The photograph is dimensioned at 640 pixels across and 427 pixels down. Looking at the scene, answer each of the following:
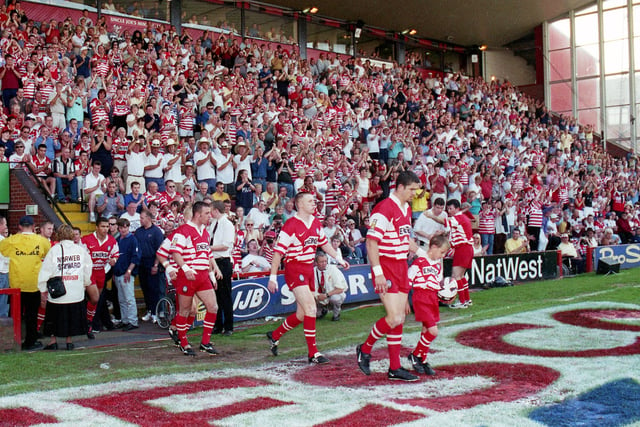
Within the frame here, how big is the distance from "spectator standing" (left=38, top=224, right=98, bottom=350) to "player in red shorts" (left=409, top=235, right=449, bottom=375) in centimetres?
488

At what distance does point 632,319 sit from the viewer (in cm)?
1172

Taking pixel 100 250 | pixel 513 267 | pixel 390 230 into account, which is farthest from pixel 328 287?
pixel 513 267

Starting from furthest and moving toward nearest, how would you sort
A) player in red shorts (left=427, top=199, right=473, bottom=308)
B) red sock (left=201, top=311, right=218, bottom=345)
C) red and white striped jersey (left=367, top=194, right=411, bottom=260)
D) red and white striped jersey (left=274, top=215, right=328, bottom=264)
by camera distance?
player in red shorts (left=427, top=199, right=473, bottom=308)
red sock (left=201, top=311, right=218, bottom=345)
red and white striped jersey (left=274, top=215, right=328, bottom=264)
red and white striped jersey (left=367, top=194, right=411, bottom=260)

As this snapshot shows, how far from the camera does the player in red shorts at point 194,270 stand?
977 centimetres

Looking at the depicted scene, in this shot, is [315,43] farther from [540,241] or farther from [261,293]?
[261,293]

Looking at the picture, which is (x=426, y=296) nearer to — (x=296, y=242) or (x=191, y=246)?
(x=296, y=242)

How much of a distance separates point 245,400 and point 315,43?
87.7 feet

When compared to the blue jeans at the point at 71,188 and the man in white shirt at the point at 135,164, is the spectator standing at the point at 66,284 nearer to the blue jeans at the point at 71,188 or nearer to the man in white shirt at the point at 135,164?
the blue jeans at the point at 71,188

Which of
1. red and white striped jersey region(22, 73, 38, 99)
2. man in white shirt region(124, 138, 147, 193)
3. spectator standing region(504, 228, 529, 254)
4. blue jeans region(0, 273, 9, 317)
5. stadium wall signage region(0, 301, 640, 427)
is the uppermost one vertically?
red and white striped jersey region(22, 73, 38, 99)

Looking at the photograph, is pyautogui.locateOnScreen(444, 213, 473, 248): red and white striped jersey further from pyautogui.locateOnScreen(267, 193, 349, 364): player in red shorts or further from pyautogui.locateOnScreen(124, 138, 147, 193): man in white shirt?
pyautogui.locateOnScreen(124, 138, 147, 193): man in white shirt

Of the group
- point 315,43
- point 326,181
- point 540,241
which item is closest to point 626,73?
point 315,43

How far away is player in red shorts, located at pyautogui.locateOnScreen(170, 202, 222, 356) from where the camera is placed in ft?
32.0

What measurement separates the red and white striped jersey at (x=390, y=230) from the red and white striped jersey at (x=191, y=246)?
2.77m

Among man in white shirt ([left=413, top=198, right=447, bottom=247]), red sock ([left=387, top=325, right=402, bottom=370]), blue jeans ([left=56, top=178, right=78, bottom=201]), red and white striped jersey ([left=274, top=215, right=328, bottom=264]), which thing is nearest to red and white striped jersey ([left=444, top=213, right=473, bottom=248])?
man in white shirt ([left=413, top=198, right=447, bottom=247])
